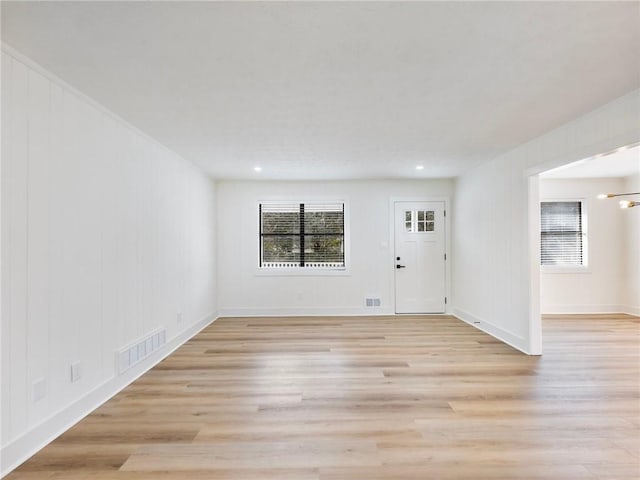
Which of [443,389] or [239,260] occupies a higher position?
[239,260]

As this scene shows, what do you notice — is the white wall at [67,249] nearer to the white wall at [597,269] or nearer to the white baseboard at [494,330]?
the white baseboard at [494,330]

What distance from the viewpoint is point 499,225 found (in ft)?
15.4

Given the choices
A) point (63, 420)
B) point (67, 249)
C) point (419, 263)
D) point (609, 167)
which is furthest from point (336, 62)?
point (609, 167)

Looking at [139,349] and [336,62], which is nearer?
[336,62]

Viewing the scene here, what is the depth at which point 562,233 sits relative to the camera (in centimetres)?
649

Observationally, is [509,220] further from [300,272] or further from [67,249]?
[67,249]

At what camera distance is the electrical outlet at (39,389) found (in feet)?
7.02

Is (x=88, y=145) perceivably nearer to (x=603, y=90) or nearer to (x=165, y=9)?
(x=165, y=9)

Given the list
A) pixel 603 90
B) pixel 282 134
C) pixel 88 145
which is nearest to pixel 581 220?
pixel 603 90

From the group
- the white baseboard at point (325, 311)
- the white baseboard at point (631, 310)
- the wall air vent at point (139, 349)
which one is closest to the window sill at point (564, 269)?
the white baseboard at point (631, 310)

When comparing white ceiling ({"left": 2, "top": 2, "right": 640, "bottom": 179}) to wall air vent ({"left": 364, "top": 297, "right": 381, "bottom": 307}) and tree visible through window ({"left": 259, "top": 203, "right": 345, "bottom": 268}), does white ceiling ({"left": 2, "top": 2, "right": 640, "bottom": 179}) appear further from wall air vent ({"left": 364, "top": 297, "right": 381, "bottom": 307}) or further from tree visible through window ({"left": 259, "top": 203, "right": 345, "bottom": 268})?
wall air vent ({"left": 364, "top": 297, "right": 381, "bottom": 307})

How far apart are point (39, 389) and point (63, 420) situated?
379 mm

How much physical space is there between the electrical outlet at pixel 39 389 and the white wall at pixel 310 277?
4044mm

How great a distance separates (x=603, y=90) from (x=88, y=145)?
4.06 m
